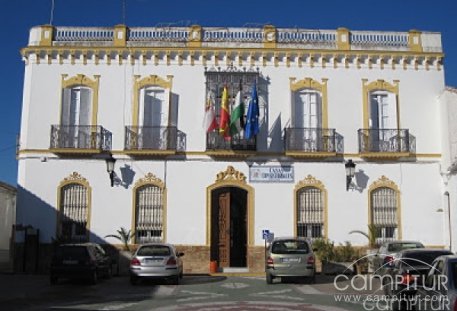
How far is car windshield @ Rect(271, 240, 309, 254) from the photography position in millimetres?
18500

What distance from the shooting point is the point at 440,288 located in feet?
31.4

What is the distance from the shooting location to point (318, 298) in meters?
15.1

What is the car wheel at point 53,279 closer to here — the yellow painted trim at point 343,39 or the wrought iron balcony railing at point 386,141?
the wrought iron balcony railing at point 386,141

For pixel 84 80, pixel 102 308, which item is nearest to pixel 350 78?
pixel 84 80

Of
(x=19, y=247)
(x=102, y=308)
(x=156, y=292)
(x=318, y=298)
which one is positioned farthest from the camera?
(x=19, y=247)

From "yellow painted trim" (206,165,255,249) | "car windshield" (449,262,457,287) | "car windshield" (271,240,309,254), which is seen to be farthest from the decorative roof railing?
"car windshield" (449,262,457,287)

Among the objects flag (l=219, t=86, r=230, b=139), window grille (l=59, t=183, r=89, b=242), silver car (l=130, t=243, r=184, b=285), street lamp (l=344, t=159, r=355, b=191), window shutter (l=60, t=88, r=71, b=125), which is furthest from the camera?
window shutter (l=60, t=88, r=71, b=125)

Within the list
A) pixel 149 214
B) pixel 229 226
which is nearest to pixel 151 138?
pixel 149 214

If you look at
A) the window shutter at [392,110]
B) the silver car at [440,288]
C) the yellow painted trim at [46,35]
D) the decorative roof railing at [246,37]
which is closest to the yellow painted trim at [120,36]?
the decorative roof railing at [246,37]

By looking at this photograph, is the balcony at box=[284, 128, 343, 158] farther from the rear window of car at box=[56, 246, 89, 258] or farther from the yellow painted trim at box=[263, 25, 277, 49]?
the rear window of car at box=[56, 246, 89, 258]

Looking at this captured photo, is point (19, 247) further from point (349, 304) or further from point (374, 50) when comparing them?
point (374, 50)

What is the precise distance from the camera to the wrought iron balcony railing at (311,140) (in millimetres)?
22734

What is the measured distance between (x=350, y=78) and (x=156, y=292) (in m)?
12.0

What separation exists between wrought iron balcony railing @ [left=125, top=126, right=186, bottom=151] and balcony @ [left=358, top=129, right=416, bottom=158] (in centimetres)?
711
